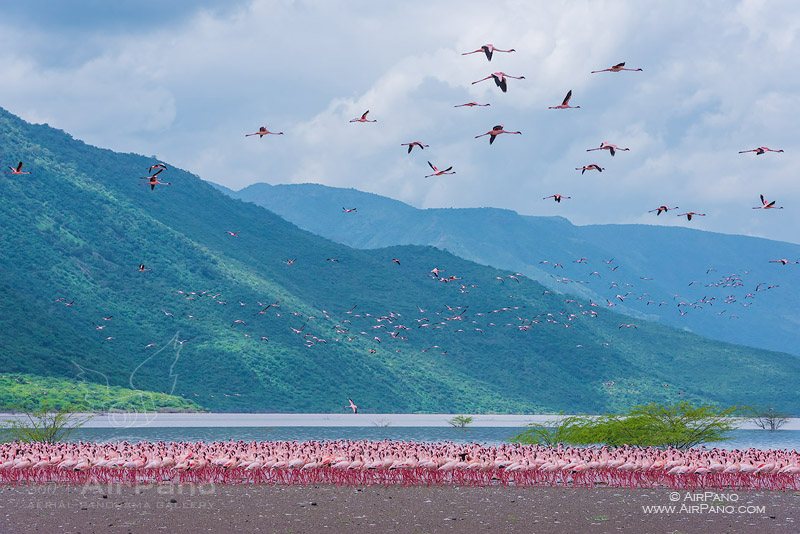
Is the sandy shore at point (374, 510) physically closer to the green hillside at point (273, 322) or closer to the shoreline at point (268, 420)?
the shoreline at point (268, 420)

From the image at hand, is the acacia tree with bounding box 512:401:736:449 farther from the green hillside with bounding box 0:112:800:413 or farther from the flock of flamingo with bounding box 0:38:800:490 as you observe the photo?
the green hillside with bounding box 0:112:800:413

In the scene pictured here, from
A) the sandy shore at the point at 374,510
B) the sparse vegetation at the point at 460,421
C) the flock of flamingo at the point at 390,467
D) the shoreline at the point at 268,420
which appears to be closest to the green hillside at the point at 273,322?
the shoreline at the point at 268,420

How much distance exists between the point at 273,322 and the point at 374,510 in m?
110

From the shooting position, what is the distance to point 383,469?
33.2m

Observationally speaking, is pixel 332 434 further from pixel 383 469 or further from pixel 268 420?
pixel 383 469

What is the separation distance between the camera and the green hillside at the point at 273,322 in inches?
4835

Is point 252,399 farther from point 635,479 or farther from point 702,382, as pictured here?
point 635,479

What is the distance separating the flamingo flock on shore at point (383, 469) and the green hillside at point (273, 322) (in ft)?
235

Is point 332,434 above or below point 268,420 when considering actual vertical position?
above

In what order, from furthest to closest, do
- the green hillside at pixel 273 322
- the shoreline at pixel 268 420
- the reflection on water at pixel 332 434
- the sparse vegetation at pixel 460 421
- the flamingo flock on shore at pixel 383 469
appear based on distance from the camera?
the green hillside at pixel 273 322 < the shoreline at pixel 268 420 < the sparse vegetation at pixel 460 421 < the reflection on water at pixel 332 434 < the flamingo flock on shore at pixel 383 469

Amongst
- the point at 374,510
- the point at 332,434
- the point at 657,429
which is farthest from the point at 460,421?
the point at 374,510

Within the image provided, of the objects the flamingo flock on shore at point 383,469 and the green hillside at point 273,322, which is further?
the green hillside at point 273,322

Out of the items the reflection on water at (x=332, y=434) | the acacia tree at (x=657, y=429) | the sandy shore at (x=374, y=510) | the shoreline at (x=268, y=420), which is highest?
the acacia tree at (x=657, y=429)

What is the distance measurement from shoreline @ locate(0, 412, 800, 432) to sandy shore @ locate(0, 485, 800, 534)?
58.8 metres
